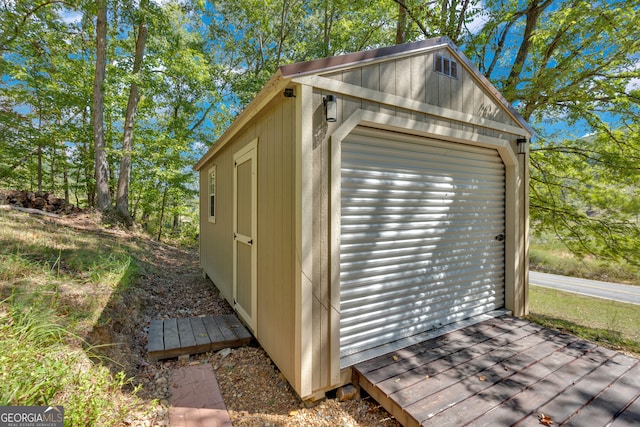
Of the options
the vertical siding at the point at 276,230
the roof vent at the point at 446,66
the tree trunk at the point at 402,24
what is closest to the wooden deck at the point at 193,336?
the vertical siding at the point at 276,230

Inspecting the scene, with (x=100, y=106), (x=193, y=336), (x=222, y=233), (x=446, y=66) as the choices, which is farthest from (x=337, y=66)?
(x=100, y=106)

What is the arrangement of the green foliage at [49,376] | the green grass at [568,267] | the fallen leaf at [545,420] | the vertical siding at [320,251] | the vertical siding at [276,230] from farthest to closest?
the green grass at [568,267]
the vertical siding at [276,230]
the vertical siding at [320,251]
the fallen leaf at [545,420]
the green foliage at [49,376]

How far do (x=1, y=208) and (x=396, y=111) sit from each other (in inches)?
366

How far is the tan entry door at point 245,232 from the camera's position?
11.4 ft

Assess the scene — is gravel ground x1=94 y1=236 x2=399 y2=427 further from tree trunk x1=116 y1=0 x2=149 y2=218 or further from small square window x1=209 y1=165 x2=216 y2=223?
tree trunk x1=116 y1=0 x2=149 y2=218

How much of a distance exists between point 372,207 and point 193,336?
103 inches

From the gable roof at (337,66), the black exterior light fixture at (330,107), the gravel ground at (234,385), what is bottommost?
the gravel ground at (234,385)

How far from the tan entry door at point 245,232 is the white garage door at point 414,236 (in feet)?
4.17

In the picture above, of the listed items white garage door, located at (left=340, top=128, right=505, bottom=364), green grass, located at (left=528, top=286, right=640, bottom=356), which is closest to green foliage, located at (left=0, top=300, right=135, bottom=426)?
white garage door, located at (left=340, top=128, right=505, bottom=364)

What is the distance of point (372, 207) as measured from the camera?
114 inches

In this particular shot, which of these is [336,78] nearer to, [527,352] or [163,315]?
[527,352]

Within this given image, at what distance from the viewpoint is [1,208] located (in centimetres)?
686

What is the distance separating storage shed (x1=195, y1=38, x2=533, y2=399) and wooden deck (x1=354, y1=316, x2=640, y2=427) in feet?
1.10

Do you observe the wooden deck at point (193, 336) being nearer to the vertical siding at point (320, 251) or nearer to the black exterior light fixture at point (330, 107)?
the vertical siding at point (320, 251)
